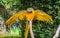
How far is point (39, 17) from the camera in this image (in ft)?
10.5

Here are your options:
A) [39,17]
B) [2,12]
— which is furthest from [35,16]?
[2,12]

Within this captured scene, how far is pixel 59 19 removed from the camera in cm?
362

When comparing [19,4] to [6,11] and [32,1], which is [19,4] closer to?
[32,1]

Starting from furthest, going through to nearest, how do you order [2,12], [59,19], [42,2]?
[2,12] → [42,2] → [59,19]

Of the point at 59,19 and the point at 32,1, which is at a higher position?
the point at 32,1

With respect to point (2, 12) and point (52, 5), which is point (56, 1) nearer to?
point (52, 5)

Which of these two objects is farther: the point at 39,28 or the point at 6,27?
the point at 6,27

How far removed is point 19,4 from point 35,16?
902 mm

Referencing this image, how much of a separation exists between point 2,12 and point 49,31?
2.54 m

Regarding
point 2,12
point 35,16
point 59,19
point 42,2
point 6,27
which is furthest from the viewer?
point 2,12

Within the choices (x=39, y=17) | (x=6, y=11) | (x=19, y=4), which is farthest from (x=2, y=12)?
(x=39, y=17)

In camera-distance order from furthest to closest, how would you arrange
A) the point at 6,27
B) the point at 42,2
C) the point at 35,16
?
the point at 6,27
the point at 42,2
the point at 35,16

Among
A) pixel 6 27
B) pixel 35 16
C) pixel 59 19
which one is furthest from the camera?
pixel 6 27

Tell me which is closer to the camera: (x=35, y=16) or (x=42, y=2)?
(x=35, y=16)
